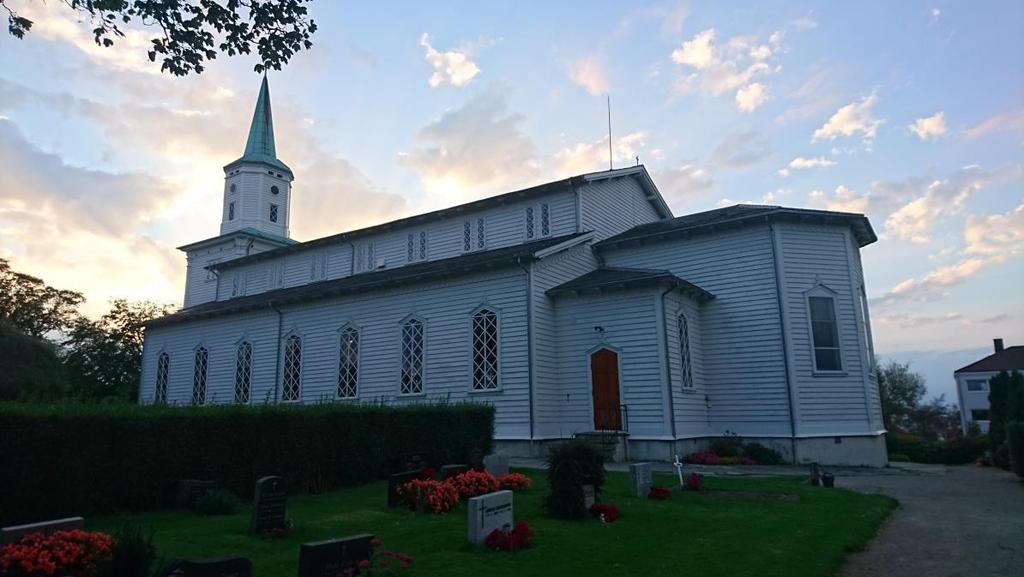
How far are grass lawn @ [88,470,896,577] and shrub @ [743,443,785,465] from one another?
6.68 m

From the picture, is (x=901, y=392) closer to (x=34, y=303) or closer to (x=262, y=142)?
(x=262, y=142)

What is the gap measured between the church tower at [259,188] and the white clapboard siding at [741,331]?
30.4 metres

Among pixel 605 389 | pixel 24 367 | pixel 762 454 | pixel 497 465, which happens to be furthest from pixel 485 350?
pixel 24 367

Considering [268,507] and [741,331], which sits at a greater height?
[741,331]

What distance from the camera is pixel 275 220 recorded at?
146 ft

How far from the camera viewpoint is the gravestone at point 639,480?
1309 centimetres

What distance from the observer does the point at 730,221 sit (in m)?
22.0

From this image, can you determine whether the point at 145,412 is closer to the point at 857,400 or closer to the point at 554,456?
the point at 554,456

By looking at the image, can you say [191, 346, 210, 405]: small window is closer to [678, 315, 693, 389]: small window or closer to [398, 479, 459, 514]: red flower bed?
[678, 315, 693, 389]: small window

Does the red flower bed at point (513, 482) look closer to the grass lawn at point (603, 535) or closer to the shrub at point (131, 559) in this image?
the grass lawn at point (603, 535)

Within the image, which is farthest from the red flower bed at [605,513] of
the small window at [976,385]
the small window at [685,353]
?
the small window at [976,385]

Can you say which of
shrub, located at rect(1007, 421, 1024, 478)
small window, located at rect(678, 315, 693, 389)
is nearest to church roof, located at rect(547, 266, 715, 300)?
small window, located at rect(678, 315, 693, 389)

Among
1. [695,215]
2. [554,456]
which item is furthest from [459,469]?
[695,215]

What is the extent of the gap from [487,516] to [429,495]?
8.91 ft
